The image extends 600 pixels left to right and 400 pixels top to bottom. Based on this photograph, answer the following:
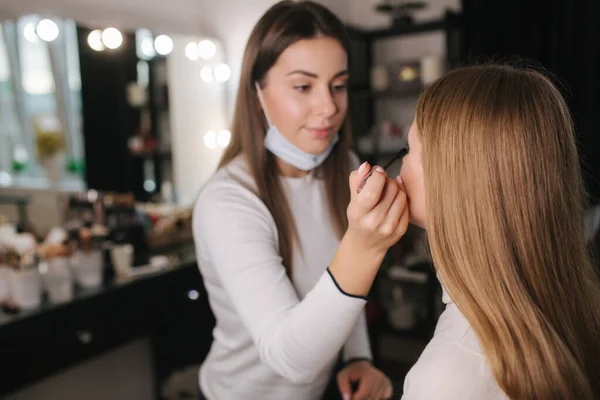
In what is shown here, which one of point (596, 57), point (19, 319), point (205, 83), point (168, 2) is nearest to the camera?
point (19, 319)

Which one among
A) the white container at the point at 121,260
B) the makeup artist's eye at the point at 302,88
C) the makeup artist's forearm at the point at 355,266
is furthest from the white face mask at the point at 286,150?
the white container at the point at 121,260

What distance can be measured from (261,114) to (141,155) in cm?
149

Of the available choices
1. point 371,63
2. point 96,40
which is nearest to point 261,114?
point 96,40

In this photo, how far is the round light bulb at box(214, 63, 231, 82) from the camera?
2.91 meters

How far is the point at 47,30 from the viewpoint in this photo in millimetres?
2008

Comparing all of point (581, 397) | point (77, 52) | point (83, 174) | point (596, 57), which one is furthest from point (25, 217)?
point (596, 57)

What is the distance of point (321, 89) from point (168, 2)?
187 centimetres

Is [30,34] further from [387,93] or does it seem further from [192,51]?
[387,93]

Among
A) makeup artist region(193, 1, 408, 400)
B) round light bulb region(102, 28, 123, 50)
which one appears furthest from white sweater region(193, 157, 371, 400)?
round light bulb region(102, 28, 123, 50)

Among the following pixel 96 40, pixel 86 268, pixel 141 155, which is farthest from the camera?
pixel 141 155

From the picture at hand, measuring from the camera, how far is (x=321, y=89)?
99cm

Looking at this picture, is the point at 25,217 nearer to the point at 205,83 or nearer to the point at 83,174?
the point at 83,174

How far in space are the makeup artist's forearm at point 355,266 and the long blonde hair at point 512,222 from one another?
0.09m

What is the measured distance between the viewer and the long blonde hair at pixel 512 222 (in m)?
0.63
